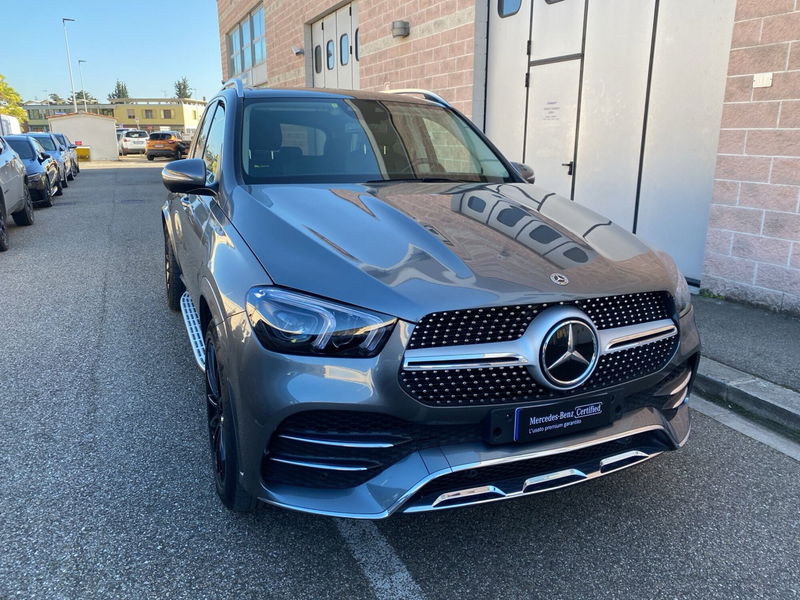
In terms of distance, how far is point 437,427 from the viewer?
206 cm

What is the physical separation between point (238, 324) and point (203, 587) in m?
0.90

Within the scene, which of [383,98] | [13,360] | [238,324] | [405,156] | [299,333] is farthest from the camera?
[13,360]

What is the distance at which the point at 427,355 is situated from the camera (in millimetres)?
1986

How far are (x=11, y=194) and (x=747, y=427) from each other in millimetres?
9801

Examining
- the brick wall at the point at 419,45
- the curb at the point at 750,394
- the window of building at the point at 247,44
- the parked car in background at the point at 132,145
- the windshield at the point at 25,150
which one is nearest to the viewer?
the curb at the point at 750,394

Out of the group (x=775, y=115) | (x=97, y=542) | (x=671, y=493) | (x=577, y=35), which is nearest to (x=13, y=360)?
(x=97, y=542)

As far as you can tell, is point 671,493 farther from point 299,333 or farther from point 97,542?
point 97,542

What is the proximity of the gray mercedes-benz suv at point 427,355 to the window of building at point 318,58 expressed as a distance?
14507mm

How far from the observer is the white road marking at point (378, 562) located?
86.6 inches

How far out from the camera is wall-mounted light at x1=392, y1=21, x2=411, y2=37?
1058 cm

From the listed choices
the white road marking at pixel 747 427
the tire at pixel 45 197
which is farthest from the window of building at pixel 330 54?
the white road marking at pixel 747 427

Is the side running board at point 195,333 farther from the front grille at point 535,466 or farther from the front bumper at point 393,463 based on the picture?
the front grille at point 535,466

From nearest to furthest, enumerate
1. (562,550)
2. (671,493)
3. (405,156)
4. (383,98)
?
(562,550)
(671,493)
(405,156)
(383,98)

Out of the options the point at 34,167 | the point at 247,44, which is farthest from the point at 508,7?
the point at 247,44
